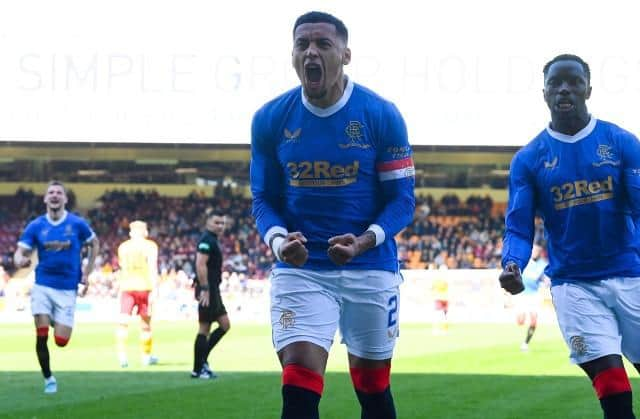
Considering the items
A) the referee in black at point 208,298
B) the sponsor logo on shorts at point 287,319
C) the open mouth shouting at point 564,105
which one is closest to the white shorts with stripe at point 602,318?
the open mouth shouting at point 564,105

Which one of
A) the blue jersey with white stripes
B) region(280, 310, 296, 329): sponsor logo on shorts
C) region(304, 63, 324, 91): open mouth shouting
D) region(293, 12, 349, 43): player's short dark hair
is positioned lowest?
region(280, 310, 296, 329): sponsor logo on shorts

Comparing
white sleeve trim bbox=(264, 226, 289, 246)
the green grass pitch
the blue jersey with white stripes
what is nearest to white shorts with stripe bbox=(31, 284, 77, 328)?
the green grass pitch

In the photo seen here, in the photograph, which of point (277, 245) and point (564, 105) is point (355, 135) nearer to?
point (277, 245)

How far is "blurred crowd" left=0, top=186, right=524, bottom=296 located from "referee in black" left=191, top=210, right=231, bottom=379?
26720 millimetres

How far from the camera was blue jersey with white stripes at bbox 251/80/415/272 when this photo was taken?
6105 mm

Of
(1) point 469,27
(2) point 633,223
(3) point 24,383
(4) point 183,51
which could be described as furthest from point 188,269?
(2) point 633,223

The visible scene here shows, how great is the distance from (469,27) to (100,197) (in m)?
16.8

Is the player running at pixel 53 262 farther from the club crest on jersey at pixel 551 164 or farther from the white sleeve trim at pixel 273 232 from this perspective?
the club crest on jersey at pixel 551 164

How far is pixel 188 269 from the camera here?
4291cm

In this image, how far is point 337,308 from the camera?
617cm

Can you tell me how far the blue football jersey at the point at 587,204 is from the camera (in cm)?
654

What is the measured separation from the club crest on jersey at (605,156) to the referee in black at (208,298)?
9032mm

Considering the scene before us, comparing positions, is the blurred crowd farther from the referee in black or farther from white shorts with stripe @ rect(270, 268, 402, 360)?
white shorts with stripe @ rect(270, 268, 402, 360)

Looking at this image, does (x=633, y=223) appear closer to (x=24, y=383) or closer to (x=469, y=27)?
(x=24, y=383)
